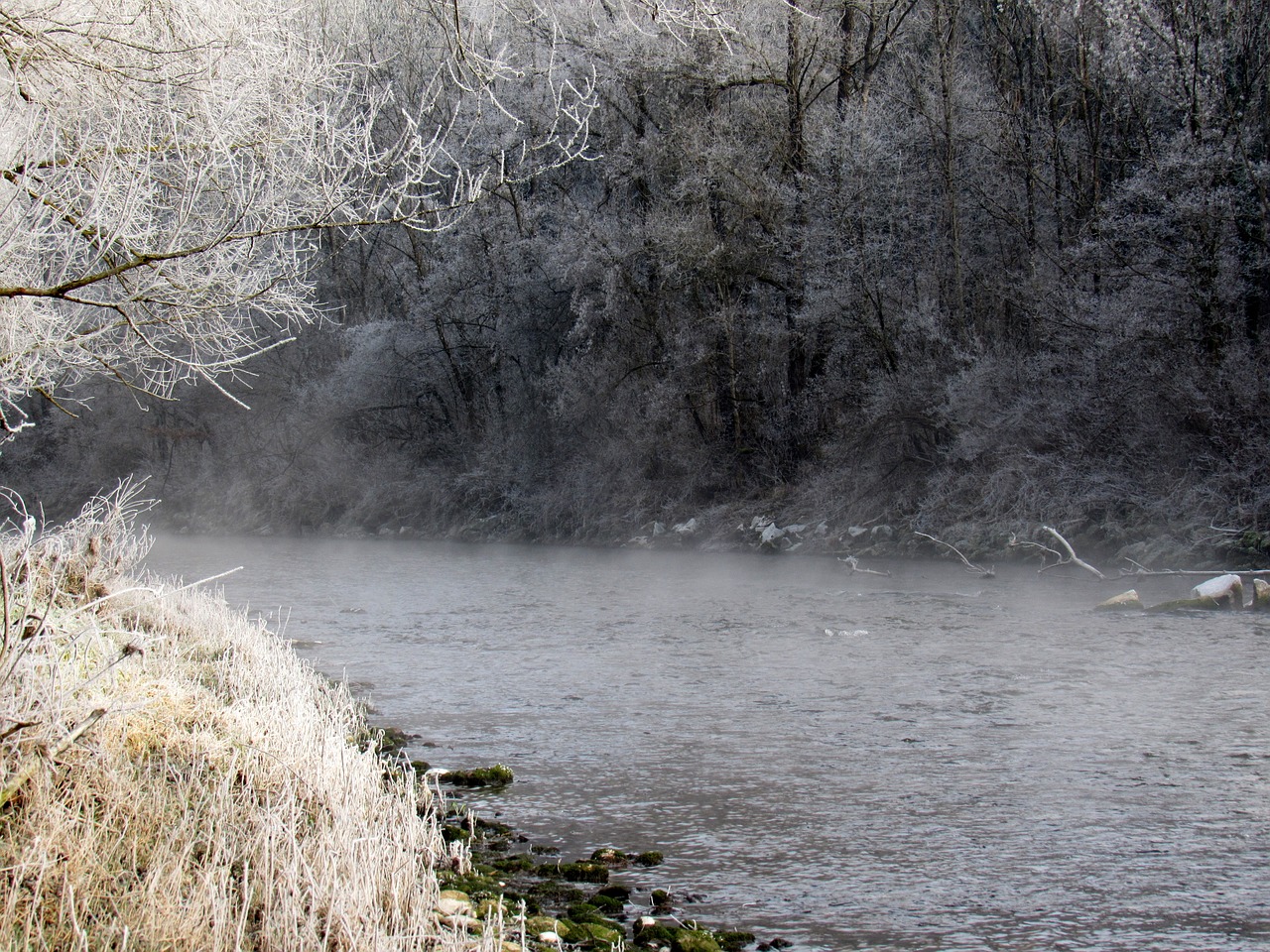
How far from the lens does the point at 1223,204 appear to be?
65.3ft

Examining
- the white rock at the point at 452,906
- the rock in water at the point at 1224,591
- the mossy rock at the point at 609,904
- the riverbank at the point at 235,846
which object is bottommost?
the rock in water at the point at 1224,591

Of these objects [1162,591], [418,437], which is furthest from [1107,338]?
[418,437]

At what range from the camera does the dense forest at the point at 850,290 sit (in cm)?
2084

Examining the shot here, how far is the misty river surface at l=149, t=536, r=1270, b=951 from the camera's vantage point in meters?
6.14

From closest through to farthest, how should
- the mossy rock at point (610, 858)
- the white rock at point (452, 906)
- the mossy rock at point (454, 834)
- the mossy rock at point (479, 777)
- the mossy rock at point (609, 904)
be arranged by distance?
the white rock at point (452, 906)
the mossy rock at point (609, 904)
the mossy rock at point (610, 858)
the mossy rock at point (454, 834)
the mossy rock at point (479, 777)

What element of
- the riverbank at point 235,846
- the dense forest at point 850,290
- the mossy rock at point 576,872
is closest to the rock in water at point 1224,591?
the dense forest at point 850,290

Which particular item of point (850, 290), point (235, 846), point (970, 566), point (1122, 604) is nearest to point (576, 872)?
point (235, 846)

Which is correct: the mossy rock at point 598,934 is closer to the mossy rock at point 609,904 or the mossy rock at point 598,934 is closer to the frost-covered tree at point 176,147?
the mossy rock at point 609,904

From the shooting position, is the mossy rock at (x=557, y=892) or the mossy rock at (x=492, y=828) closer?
the mossy rock at (x=557, y=892)

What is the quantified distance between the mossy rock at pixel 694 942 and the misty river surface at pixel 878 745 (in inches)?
14.9

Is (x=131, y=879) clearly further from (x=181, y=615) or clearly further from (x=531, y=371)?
(x=531, y=371)

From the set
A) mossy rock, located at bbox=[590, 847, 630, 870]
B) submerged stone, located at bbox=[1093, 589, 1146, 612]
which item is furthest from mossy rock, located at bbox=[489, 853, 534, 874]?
submerged stone, located at bbox=[1093, 589, 1146, 612]

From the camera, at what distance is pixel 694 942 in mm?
5367

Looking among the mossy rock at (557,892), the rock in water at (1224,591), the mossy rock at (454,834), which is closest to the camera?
the mossy rock at (557,892)
